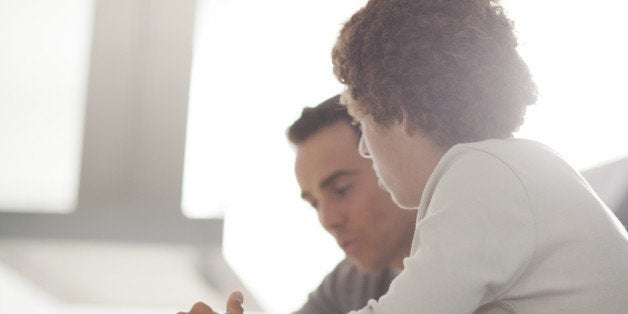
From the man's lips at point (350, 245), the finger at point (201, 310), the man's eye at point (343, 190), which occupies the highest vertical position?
the man's eye at point (343, 190)

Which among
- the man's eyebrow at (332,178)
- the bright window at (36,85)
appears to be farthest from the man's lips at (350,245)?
the bright window at (36,85)

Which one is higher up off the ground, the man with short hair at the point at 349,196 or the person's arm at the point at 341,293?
the man with short hair at the point at 349,196

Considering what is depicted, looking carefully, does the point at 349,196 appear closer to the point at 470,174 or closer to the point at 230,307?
the point at 230,307

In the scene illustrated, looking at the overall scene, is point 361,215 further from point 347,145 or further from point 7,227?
point 7,227

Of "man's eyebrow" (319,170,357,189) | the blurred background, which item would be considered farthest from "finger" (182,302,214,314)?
the blurred background

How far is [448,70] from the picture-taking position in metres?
0.76

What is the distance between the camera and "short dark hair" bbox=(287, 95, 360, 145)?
1.52 meters

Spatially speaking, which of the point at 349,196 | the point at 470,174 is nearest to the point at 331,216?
the point at 349,196

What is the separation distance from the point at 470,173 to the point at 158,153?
139cm

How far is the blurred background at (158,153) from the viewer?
1.88m

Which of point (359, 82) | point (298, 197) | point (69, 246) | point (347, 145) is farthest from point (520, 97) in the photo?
point (69, 246)

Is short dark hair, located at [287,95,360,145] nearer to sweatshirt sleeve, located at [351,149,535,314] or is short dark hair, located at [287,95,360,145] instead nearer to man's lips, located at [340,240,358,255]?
man's lips, located at [340,240,358,255]

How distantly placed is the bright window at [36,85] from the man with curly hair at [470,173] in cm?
121

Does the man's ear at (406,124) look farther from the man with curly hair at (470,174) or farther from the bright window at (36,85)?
the bright window at (36,85)
